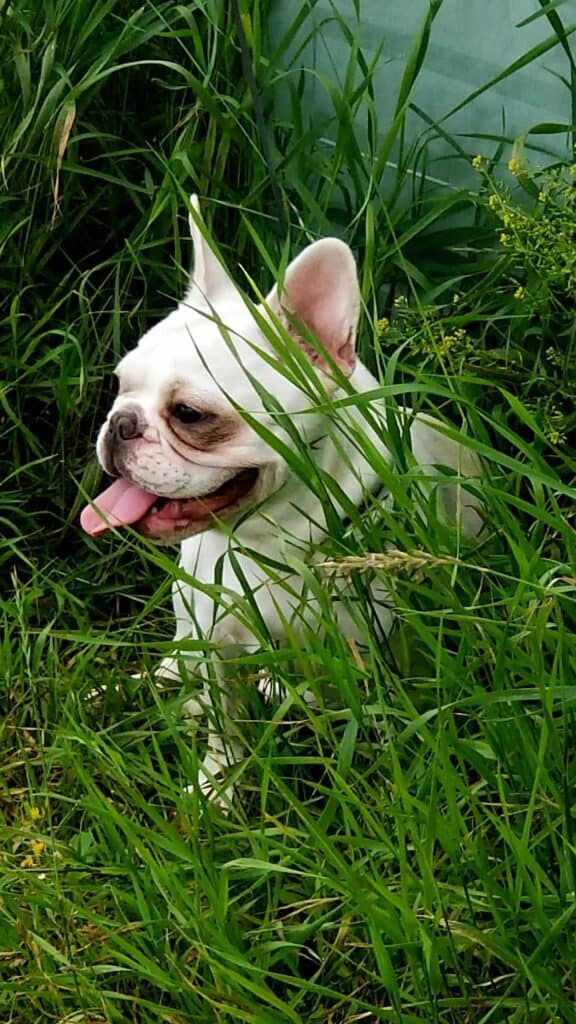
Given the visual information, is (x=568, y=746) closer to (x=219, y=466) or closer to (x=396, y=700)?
(x=396, y=700)

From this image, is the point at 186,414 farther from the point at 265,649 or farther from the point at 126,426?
the point at 265,649

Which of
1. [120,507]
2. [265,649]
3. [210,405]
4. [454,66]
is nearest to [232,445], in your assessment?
[210,405]

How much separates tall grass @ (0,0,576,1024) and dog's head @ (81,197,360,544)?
75mm

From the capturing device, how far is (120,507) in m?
2.37

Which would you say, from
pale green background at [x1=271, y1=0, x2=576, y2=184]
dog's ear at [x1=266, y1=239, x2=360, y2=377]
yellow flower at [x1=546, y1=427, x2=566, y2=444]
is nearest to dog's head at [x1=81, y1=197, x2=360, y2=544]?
dog's ear at [x1=266, y1=239, x2=360, y2=377]

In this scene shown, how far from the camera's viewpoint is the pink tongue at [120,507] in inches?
93.0

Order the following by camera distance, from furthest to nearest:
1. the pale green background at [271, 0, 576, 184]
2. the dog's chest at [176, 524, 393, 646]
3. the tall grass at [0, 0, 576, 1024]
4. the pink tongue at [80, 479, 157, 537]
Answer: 1. the pale green background at [271, 0, 576, 184]
2. the pink tongue at [80, 479, 157, 537]
3. the dog's chest at [176, 524, 393, 646]
4. the tall grass at [0, 0, 576, 1024]

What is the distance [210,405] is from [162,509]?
0.59 ft

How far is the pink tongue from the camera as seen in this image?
2361mm

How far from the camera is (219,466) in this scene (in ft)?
7.45

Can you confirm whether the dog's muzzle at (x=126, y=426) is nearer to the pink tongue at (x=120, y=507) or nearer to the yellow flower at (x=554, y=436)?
the pink tongue at (x=120, y=507)

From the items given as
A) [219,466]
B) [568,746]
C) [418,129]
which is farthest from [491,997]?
[418,129]

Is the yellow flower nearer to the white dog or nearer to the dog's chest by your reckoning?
the white dog

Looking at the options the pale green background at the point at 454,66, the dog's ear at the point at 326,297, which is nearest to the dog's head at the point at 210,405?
the dog's ear at the point at 326,297
